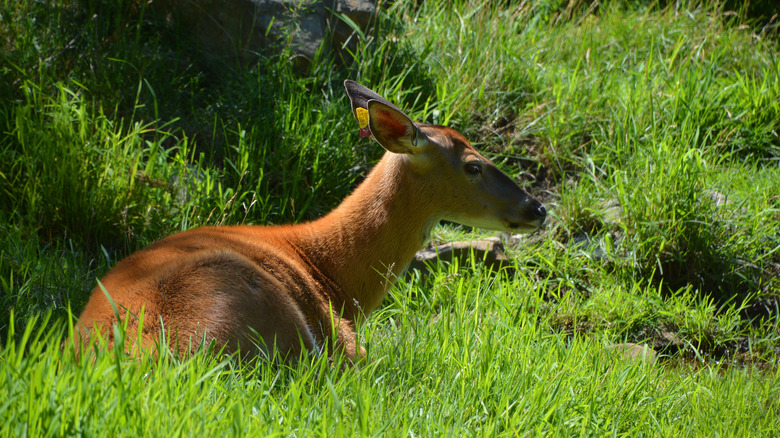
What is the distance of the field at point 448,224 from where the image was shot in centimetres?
298

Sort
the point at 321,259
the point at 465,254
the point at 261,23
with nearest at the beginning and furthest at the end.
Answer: the point at 321,259
the point at 465,254
the point at 261,23

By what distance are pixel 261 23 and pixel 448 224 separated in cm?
214

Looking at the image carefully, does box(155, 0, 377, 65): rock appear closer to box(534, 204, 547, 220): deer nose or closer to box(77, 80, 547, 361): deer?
box(77, 80, 547, 361): deer

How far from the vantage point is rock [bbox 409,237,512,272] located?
207 inches

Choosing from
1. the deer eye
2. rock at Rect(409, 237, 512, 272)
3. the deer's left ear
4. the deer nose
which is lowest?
rock at Rect(409, 237, 512, 272)

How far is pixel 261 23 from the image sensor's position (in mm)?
6258

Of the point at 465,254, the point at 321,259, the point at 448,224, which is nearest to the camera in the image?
the point at 321,259

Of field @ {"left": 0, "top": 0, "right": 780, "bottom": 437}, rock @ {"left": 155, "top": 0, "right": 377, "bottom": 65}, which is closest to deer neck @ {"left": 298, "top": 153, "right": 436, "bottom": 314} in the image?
field @ {"left": 0, "top": 0, "right": 780, "bottom": 437}

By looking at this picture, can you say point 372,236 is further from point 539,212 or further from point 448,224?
point 448,224

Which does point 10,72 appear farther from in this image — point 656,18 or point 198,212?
point 656,18

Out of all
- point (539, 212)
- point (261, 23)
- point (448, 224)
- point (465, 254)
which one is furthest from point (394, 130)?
point (261, 23)

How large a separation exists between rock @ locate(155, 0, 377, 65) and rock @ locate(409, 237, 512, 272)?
198 cm

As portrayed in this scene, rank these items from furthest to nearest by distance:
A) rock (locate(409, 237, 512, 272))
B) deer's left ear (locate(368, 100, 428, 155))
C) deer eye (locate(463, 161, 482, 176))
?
rock (locate(409, 237, 512, 272)) → deer eye (locate(463, 161, 482, 176)) → deer's left ear (locate(368, 100, 428, 155))

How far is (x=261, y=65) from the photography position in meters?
6.14
